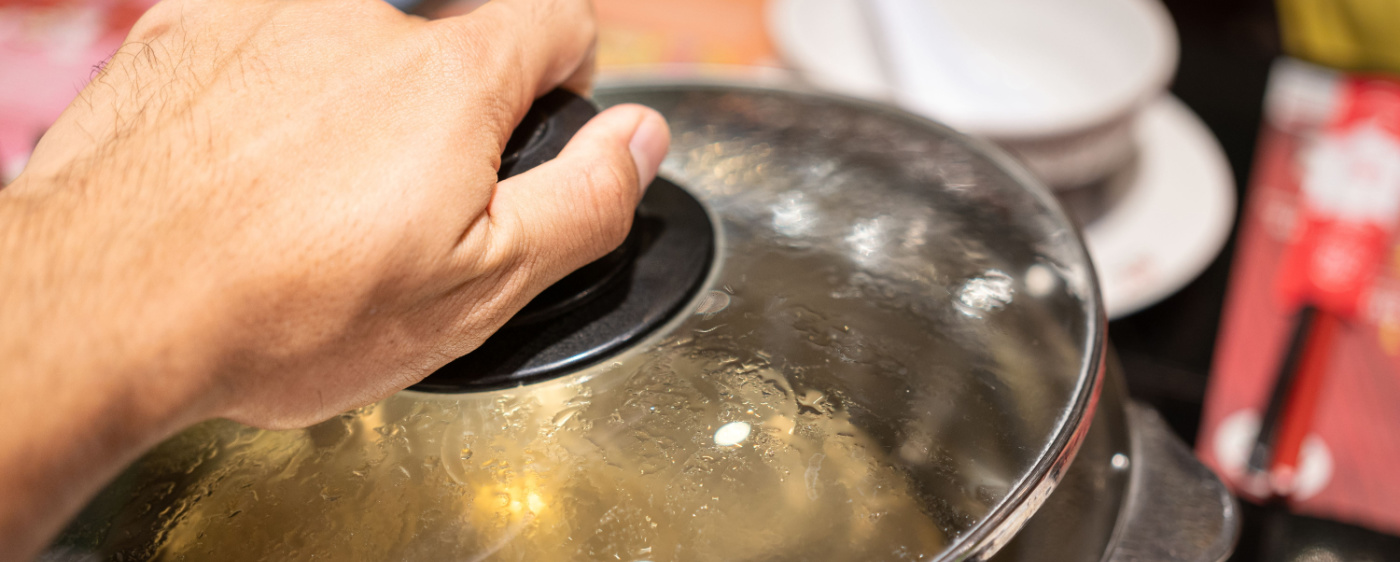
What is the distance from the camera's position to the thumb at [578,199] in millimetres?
351

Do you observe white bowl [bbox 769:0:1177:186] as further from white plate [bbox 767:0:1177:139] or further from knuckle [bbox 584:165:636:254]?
knuckle [bbox 584:165:636:254]

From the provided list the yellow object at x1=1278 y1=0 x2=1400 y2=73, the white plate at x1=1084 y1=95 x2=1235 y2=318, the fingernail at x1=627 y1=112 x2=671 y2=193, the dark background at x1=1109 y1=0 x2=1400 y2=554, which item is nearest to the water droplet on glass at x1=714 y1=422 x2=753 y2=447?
the fingernail at x1=627 y1=112 x2=671 y2=193

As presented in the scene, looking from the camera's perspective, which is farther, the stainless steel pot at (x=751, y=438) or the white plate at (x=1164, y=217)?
the white plate at (x=1164, y=217)

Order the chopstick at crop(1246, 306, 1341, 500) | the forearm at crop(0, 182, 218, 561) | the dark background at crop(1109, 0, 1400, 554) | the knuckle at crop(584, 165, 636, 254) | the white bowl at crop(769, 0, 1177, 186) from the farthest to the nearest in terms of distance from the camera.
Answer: the white bowl at crop(769, 0, 1177, 186) < the chopstick at crop(1246, 306, 1341, 500) < the dark background at crop(1109, 0, 1400, 554) < the knuckle at crop(584, 165, 636, 254) < the forearm at crop(0, 182, 218, 561)

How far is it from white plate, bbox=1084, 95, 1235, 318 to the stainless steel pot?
413 mm

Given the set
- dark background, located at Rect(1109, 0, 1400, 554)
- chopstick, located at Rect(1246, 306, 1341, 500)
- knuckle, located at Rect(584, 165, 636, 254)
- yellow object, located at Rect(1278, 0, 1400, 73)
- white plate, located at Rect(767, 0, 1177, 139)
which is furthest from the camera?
yellow object, located at Rect(1278, 0, 1400, 73)

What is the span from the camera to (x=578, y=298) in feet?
1.28

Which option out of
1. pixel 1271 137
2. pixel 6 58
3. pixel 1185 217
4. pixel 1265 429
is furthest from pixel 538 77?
pixel 1271 137

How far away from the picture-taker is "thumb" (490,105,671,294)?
0.35 m

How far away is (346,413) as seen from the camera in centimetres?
36

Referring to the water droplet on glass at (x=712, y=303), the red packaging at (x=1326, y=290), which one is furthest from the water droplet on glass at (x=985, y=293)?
the red packaging at (x=1326, y=290)

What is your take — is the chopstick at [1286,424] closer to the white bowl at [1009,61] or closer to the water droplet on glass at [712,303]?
the white bowl at [1009,61]

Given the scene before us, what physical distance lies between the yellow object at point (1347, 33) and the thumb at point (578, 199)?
124cm

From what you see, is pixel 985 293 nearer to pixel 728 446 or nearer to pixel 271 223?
pixel 728 446
